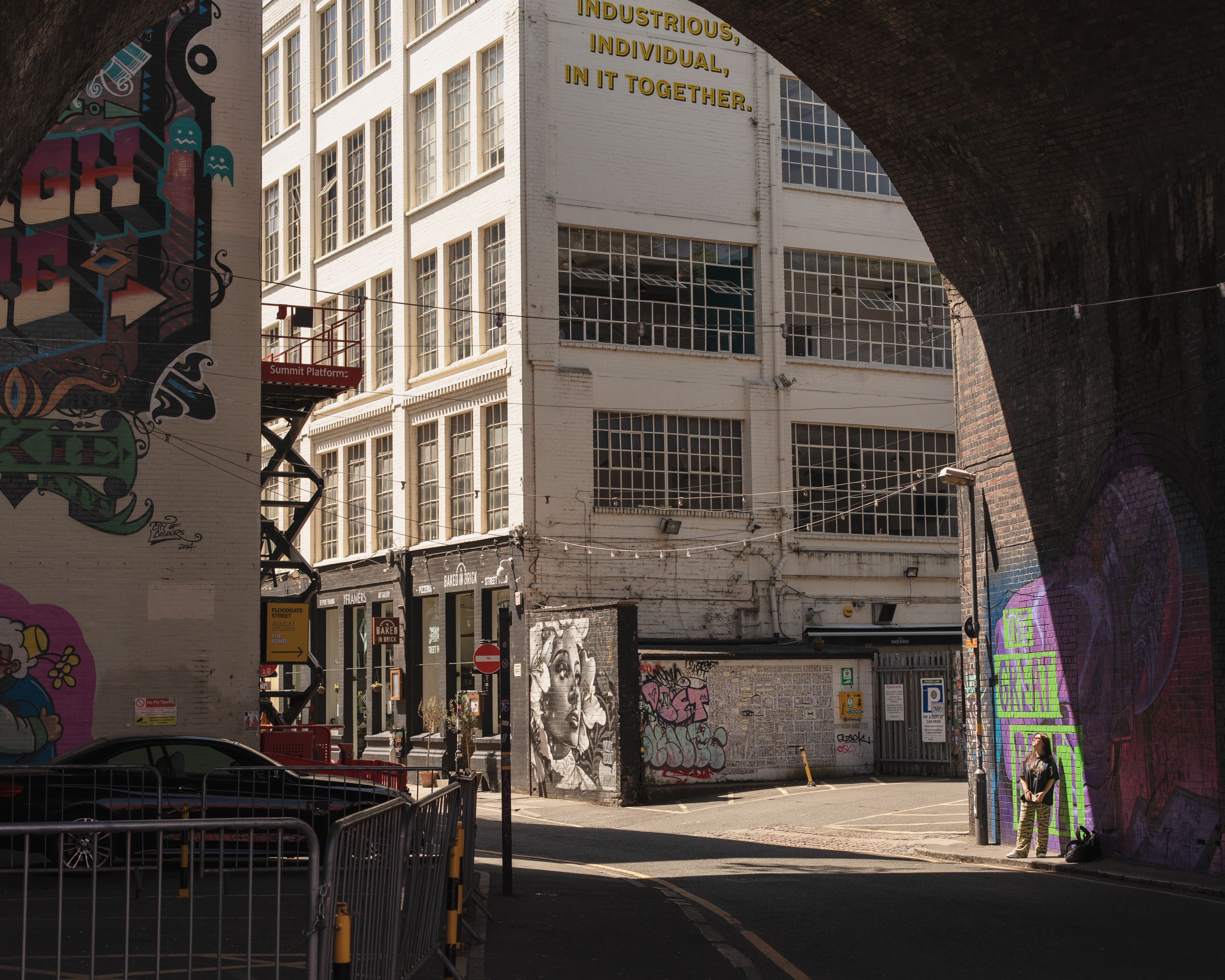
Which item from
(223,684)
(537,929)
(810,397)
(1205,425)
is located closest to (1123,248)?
(1205,425)

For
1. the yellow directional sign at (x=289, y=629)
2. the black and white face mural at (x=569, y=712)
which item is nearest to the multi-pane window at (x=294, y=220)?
the black and white face mural at (x=569, y=712)

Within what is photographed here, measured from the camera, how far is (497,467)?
113 ft

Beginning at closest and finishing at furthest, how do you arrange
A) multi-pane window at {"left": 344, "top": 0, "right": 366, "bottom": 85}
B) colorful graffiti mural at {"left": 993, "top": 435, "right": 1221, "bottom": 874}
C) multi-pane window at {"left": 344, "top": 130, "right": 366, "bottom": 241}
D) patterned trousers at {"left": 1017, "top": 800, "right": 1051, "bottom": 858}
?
colorful graffiti mural at {"left": 993, "top": 435, "right": 1221, "bottom": 874} < patterned trousers at {"left": 1017, "top": 800, "right": 1051, "bottom": 858} < multi-pane window at {"left": 344, "top": 130, "right": 366, "bottom": 241} < multi-pane window at {"left": 344, "top": 0, "right": 366, "bottom": 85}

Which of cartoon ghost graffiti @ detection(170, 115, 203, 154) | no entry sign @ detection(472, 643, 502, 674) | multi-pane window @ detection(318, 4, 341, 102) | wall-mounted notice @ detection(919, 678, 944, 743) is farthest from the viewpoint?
multi-pane window @ detection(318, 4, 341, 102)

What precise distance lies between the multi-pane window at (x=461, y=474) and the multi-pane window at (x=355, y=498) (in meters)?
4.73

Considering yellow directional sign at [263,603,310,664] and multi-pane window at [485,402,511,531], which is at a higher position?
multi-pane window at [485,402,511,531]

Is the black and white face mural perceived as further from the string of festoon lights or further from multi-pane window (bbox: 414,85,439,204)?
multi-pane window (bbox: 414,85,439,204)

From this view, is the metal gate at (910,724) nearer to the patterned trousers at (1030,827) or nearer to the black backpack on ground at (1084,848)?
the patterned trousers at (1030,827)

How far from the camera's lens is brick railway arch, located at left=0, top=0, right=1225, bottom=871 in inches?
611

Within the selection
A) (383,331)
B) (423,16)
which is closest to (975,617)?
(383,331)

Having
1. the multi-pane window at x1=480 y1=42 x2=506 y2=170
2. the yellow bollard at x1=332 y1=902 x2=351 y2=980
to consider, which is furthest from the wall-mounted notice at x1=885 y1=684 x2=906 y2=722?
the yellow bollard at x1=332 y1=902 x2=351 y2=980

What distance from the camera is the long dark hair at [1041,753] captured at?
1792 centimetres

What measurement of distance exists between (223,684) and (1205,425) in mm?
13949

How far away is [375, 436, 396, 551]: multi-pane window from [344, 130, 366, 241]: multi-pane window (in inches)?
245
